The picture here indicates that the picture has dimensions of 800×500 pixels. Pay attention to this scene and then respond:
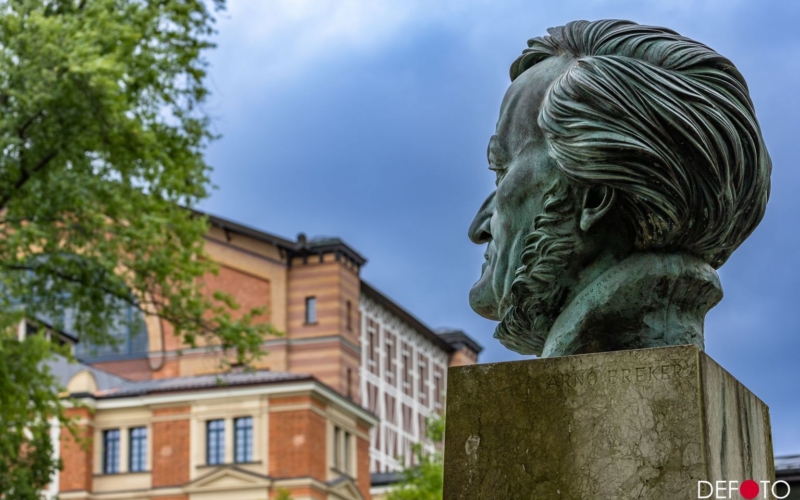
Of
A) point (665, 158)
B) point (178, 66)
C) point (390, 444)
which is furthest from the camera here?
point (390, 444)

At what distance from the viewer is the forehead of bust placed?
4.07 meters

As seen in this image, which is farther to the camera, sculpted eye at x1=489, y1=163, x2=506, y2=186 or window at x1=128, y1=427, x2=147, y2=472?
window at x1=128, y1=427, x2=147, y2=472

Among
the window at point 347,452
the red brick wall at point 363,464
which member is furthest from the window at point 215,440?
the red brick wall at point 363,464

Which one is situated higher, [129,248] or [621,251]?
[129,248]

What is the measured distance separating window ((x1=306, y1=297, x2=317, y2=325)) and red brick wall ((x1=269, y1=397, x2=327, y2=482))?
7000 millimetres

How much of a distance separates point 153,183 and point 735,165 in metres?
19.2

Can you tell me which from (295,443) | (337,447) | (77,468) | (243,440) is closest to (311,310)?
(337,447)

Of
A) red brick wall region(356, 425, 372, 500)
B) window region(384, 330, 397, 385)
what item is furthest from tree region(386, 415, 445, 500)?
window region(384, 330, 397, 385)

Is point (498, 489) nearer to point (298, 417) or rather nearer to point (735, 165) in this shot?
point (735, 165)

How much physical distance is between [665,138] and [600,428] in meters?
0.83

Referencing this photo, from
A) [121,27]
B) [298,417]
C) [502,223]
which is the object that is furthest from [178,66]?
[298,417]

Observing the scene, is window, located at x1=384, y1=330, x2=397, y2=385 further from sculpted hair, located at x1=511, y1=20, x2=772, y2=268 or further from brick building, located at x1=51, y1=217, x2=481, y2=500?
sculpted hair, located at x1=511, y1=20, x2=772, y2=268

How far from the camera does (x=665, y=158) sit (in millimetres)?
3695

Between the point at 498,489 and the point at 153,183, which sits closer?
the point at 498,489
